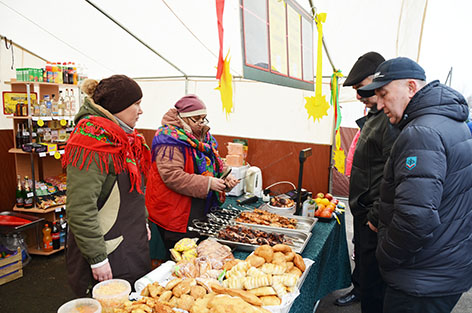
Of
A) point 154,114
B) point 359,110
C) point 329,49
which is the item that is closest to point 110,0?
point 154,114

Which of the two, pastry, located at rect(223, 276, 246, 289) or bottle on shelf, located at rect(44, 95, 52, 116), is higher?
bottle on shelf, located at rect(44, 95, 52, 116)

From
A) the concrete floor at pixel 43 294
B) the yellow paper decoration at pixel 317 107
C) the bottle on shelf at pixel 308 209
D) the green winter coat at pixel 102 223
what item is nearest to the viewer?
the green winter coat at pixel 102 223

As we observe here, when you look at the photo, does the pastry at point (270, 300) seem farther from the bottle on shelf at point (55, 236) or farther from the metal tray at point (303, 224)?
the bottle on shelf at point (55, 236)

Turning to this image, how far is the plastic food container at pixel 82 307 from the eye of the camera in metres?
1.17

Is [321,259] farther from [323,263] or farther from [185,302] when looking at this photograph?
[185,302]

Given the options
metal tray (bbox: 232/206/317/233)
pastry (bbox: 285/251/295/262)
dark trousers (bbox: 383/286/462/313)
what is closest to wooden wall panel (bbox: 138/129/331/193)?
metal tray (bbox: 232/206/317/233)

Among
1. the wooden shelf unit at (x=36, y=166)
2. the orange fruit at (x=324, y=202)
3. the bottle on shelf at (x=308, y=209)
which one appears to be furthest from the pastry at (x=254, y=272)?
the wooden shelf unit at (x=36, y=166)

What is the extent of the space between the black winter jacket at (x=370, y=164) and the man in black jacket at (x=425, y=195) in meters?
0.50

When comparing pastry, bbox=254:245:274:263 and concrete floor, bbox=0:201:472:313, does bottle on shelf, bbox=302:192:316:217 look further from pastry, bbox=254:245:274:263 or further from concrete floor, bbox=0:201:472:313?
pastry, bbox=254:245:274:263

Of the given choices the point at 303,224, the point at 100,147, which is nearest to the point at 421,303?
the point at 303,224

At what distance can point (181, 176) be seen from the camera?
8.00ft

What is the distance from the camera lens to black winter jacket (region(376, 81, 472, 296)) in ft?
5.17

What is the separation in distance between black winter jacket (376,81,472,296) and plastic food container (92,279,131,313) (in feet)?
4.51

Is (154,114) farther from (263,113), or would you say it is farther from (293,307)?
(293,307)
